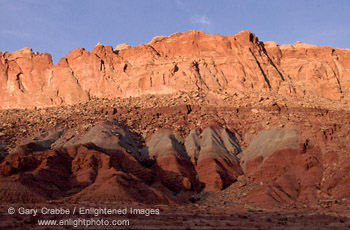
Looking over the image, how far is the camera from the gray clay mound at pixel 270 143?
5660 cm

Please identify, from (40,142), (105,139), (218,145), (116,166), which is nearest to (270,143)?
(218,145)

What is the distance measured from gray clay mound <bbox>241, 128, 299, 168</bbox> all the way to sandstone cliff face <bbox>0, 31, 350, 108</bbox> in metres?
21.9

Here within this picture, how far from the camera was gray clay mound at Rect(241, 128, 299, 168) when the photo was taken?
5660 centimetres

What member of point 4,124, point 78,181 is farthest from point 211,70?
point 78,181

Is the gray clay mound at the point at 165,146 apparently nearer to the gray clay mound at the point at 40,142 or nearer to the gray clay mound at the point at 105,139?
the gray clay mound at the point at 105,139

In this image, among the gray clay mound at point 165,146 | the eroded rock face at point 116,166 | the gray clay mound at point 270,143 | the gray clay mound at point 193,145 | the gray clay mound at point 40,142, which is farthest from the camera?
the gray clay mound at point 193,145

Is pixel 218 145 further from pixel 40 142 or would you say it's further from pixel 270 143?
pixel 40 142

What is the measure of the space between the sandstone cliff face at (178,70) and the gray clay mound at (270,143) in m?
21.9

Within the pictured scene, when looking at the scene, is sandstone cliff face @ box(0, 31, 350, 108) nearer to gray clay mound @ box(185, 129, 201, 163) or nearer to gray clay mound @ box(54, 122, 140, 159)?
gray clay mound @ box(185, 129, 201, 163)

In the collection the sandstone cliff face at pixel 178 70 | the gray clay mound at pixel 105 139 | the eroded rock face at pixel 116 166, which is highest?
the sandstone cliff face at pixel 178 70

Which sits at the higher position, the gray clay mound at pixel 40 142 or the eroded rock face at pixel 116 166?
the gray clay mound at pixel 40 142

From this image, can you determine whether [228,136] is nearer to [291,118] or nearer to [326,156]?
[291,118]

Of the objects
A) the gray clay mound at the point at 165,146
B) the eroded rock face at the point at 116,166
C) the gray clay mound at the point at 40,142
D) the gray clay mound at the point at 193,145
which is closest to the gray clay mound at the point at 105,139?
the eroded rock face at the point at 116,166

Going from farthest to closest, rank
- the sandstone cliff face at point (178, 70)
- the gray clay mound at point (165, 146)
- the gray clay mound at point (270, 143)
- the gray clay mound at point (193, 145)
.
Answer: the sandstone cliff face at point (178, 70)
the gray clay mound at point (193, 145)
the gray clay mound at point (165, 146)
the gray clay mound at point (270, 143)
